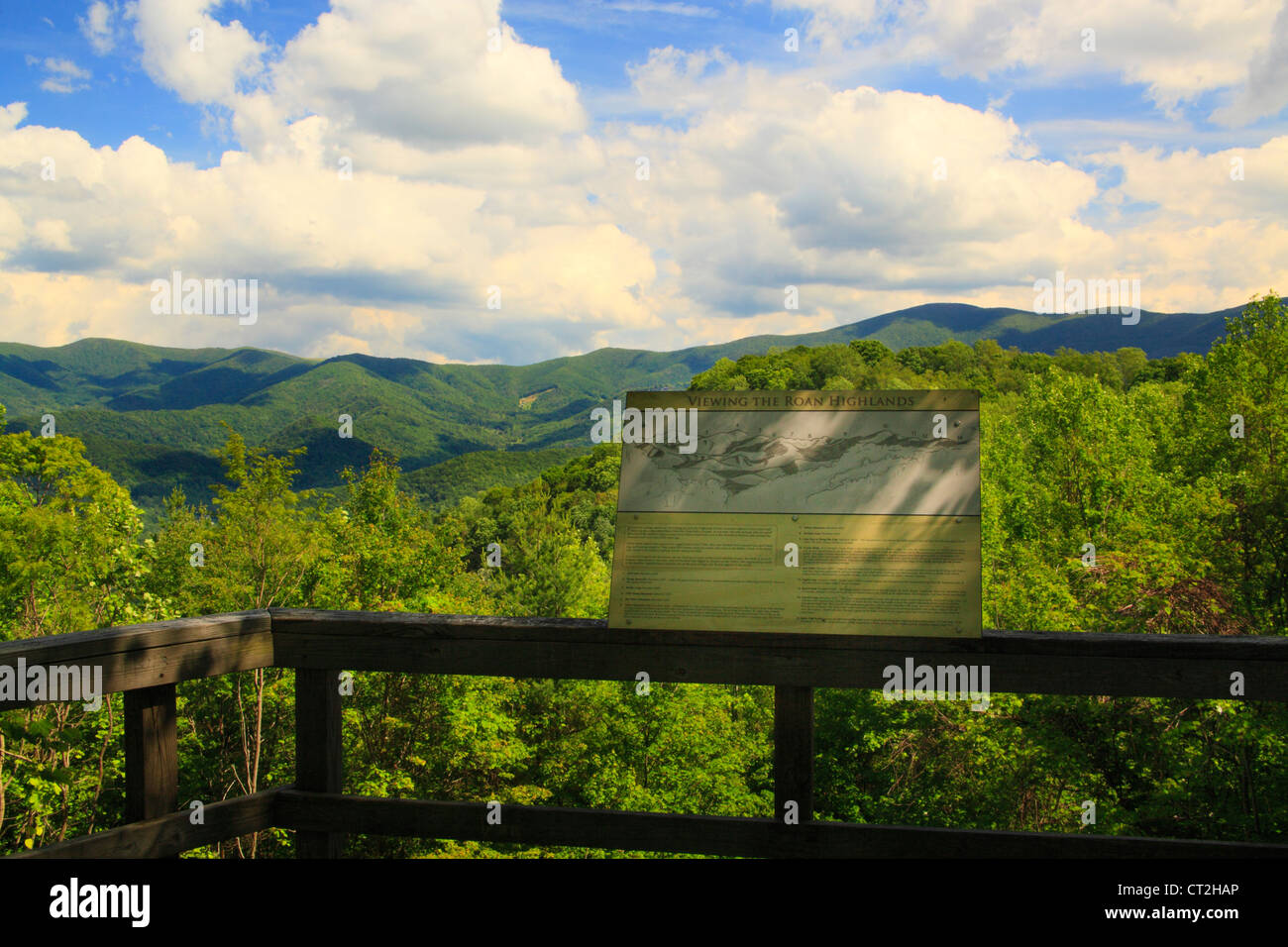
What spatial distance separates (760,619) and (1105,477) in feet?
104

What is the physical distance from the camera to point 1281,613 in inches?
848

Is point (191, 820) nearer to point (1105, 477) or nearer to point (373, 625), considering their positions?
point (373, 625)

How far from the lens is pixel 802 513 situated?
119 inches

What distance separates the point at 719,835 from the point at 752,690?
3406cm

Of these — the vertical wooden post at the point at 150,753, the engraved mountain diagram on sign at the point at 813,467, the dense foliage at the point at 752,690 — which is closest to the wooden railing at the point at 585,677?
the vertical wooden post at the point at 150,753

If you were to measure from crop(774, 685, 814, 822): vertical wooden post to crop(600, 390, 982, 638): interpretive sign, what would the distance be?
8.5 inches

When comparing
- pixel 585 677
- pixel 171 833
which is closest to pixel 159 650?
pixel 171 833

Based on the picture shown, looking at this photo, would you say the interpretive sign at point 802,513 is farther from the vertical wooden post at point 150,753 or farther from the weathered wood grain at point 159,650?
the vertical wooden post at point 150,753

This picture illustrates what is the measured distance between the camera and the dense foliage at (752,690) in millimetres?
19016

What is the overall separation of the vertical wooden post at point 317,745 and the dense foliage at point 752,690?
44.6ft

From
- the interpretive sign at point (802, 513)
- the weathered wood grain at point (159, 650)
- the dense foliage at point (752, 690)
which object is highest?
the interpretive sign at point (802, 513)

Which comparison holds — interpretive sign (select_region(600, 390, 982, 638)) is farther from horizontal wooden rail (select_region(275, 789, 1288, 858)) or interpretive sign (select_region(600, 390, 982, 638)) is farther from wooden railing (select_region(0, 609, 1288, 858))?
horizontal wooden rail (select_region(275, 789, 1288, 858))

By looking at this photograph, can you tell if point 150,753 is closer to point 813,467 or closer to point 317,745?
point 317,745
